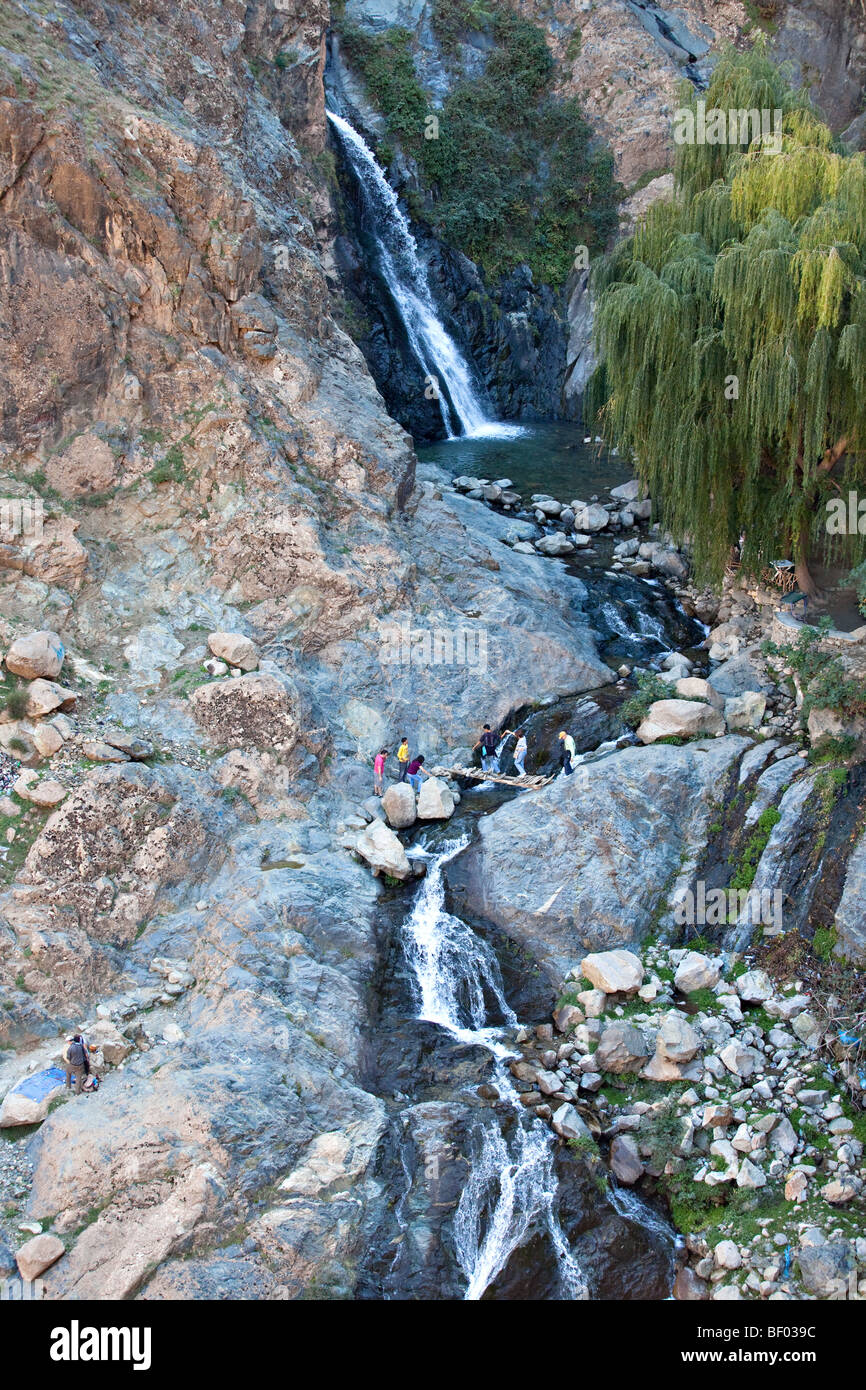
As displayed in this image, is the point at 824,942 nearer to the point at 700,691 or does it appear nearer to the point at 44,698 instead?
the point at 700,691

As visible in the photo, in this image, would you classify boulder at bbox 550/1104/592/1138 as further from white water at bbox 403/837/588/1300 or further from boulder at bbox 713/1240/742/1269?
boulder at bbox 713/1240/742/1269

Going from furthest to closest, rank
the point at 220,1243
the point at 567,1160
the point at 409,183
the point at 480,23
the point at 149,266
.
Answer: the point at 480,23, the point at 409,183, the point at 149,266, the point at 567,1160, the point at 220,1243

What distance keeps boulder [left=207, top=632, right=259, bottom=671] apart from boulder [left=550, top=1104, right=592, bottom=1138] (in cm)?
832

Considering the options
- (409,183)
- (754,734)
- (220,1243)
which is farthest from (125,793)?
(409,183)

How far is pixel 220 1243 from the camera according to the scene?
33.9 feet

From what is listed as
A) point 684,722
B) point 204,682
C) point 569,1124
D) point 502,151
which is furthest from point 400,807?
point 502,151

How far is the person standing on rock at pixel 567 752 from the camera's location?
55.0 ft

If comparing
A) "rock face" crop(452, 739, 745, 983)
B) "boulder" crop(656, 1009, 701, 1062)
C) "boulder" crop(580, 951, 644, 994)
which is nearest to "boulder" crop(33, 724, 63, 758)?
"rock face" crop(452, 739, 745, 983)

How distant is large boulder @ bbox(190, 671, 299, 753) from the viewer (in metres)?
16.0

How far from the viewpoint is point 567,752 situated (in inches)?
672

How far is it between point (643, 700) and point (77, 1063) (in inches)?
398

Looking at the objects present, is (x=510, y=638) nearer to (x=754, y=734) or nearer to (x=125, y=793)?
(x=754, y=734)

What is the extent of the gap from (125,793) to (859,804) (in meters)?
9.61

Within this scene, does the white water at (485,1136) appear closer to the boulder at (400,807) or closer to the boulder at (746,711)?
the boulder at (400,807)
